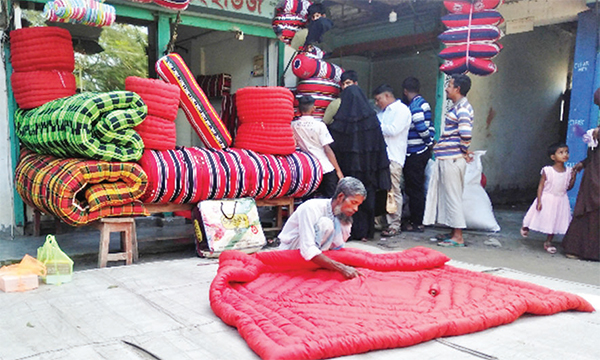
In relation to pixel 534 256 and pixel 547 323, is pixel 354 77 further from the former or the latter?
pixel 547 323

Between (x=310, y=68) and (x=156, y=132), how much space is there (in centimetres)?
231

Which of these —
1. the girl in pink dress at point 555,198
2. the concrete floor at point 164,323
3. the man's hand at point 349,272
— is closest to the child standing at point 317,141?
the concrete floor at point 164,323

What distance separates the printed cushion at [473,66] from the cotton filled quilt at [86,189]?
3877mm

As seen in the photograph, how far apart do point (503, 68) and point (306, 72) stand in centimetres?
409

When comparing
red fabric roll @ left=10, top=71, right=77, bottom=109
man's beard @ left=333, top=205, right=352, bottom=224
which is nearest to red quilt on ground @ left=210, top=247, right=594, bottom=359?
man's beard @ left=333, top=205, right=352, bottom=224

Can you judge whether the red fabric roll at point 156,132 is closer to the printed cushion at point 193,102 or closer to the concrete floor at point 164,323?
the printed cushion at point 193,102

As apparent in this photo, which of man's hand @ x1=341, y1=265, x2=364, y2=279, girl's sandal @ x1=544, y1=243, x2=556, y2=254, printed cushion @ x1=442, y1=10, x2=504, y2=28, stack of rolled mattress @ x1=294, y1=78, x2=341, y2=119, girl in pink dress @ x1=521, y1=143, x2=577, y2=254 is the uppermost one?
printed cushion @ x1=442, y1=10, x2=504, y2=28

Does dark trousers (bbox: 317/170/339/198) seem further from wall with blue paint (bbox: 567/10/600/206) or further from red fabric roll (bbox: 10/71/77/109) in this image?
wall with blue paint (bbox: 567/10/600/206)

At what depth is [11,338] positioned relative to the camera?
2.64 m

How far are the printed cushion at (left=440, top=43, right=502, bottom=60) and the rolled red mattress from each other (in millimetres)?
4224

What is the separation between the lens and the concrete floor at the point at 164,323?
100 inches

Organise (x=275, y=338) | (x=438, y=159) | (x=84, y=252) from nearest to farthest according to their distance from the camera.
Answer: (x=275, y=338) → (x=84, y=252) → (x=438, y=159)

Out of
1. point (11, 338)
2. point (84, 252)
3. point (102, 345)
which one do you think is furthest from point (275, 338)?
point (84, 252)

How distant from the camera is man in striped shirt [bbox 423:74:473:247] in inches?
217
